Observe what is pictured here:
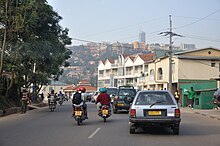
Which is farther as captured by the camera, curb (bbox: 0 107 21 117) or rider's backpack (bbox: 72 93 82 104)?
curb (bbox: 0 107 21 117)

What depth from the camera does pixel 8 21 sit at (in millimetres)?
24281

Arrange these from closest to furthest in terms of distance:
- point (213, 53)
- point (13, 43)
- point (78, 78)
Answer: point (13, 43)
point (213, 53)
point (78, 78)

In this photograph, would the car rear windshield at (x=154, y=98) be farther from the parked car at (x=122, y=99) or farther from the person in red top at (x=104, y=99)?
the parked car at (x=122, y=99)

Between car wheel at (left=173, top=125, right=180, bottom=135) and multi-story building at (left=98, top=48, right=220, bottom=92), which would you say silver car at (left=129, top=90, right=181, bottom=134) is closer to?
A: car wheel at (left=173, top=125, right=180, bottom=135)

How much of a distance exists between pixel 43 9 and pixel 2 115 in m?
8.57

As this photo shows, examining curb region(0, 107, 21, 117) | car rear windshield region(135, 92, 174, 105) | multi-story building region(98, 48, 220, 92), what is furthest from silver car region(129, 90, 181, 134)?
multi-story building region(98, 48, 220, 92)

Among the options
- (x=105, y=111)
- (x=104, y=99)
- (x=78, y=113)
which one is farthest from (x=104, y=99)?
(x=78, y=113)

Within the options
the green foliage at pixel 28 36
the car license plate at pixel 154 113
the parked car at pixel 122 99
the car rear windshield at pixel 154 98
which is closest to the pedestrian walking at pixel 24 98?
the green foliage at pixel 28 36

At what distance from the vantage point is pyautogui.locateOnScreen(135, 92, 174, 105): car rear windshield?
41.4 feet

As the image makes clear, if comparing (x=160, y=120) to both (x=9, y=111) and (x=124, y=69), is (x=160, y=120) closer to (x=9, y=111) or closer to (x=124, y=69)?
(x=9, y=111)

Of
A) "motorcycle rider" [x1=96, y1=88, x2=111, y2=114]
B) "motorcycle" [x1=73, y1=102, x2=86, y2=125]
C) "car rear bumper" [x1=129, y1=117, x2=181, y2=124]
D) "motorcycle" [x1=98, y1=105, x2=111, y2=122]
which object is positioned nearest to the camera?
"car rear bumper" [x1=129, y1=117, x2=181, y2=124]

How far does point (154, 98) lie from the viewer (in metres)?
12.8

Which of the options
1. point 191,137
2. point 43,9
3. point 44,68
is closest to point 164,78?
point 44,68

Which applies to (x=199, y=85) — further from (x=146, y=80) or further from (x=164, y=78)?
(x=146, y=80)
